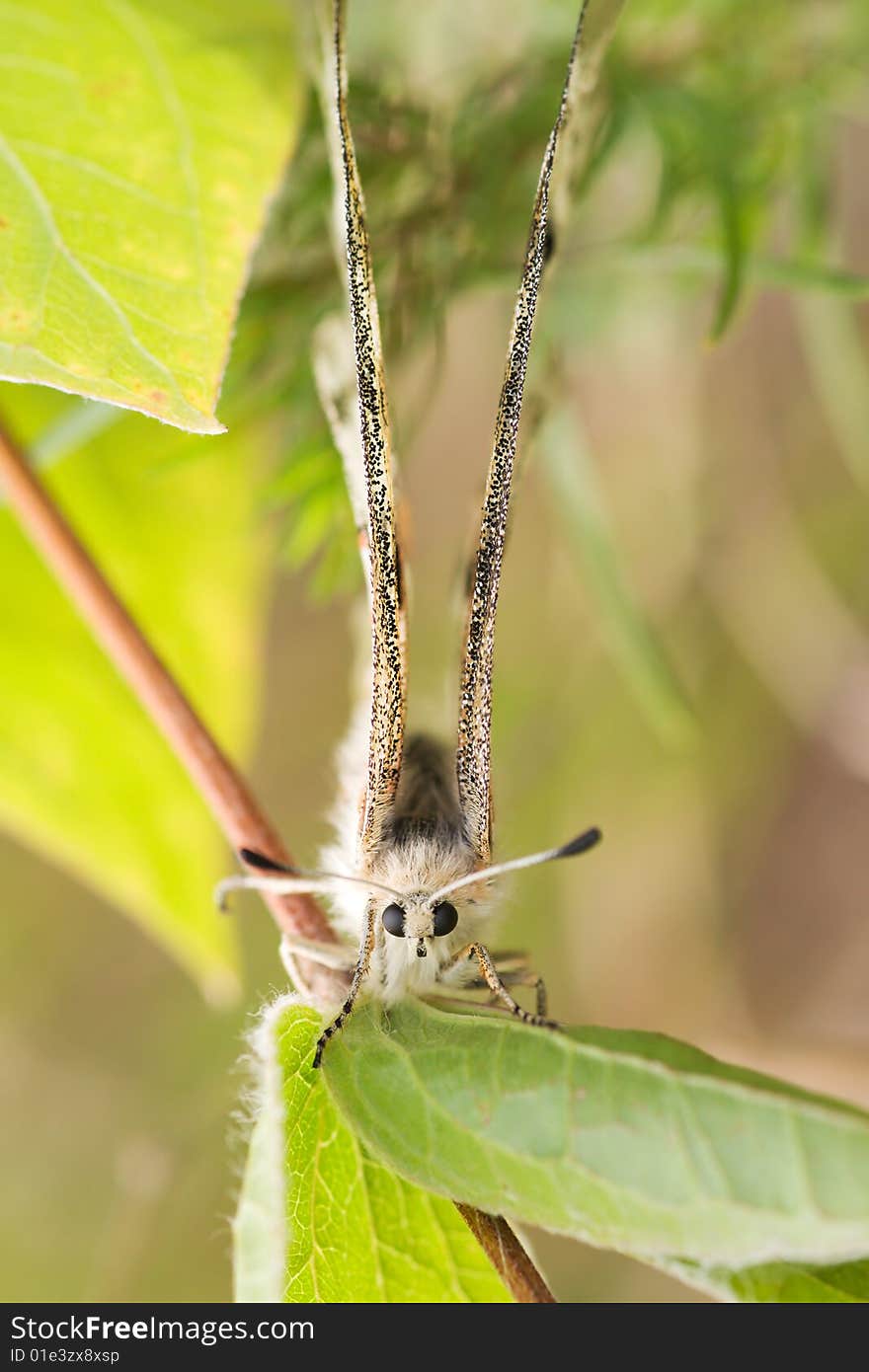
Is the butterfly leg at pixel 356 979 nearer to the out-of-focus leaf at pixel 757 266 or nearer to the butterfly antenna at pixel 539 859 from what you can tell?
the butterfly antenna at pixel 539 859

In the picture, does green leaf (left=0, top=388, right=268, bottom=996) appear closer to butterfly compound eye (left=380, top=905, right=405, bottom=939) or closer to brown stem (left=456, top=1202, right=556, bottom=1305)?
butterfly compound eye (left=380, top=905, right=405, bottom=939)

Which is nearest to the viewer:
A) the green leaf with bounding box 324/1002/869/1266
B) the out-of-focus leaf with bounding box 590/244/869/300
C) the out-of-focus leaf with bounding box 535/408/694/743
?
the green leaf with bounding box 324/1002/869/1266

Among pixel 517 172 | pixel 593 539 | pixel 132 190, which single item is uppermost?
pixel 517 172

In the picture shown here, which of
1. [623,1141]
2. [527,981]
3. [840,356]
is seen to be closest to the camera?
[623,1141]

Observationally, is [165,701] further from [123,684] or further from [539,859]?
[123,684]

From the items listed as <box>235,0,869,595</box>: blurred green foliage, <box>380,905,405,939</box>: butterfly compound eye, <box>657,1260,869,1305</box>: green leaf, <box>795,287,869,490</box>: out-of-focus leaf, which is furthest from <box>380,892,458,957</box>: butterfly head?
<box>795,287,869,490</box>: out-of-focus leaf

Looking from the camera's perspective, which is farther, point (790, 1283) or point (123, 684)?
point (123, 684)

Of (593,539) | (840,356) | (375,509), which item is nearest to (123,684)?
(593,539)
